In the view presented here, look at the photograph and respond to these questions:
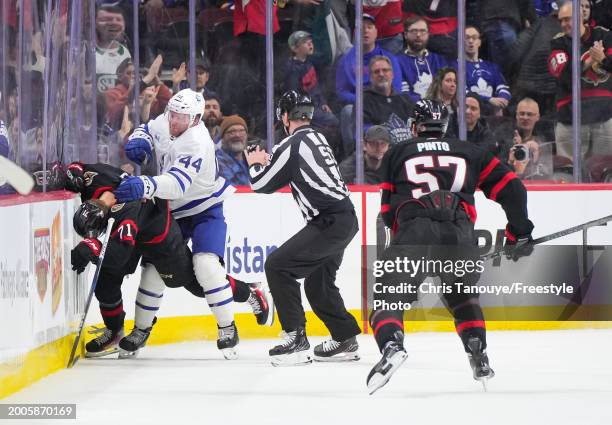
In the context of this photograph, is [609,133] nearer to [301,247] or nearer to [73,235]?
[301,247]

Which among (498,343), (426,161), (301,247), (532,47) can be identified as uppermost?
(532,47)

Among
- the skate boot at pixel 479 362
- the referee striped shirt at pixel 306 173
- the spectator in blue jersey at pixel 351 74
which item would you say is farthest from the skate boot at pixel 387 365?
the spectator in blue jersey at pixel 351 74

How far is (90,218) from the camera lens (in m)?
5.40

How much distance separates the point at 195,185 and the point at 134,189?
54cm

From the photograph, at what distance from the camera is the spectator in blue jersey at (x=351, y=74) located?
7.29 m

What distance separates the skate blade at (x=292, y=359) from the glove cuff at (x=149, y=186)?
86 cm

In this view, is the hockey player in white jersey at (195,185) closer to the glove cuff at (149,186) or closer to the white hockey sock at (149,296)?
the glove cuff at (149,186)

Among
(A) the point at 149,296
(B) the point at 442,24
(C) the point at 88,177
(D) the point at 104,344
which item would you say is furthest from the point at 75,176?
(B) the point at 442,24

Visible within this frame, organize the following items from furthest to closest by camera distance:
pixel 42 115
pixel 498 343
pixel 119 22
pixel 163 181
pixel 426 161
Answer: pixel 119 22
pixel 498 343
pixel 163 181
pixel 42 115
pixel 426 161

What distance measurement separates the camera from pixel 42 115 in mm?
5008

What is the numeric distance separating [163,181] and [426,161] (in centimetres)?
136

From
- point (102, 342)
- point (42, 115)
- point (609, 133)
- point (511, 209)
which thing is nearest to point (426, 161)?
point (511, 209)

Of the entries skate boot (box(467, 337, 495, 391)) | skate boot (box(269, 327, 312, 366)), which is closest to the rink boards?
skate boot (box(269, 327, 312, 366))

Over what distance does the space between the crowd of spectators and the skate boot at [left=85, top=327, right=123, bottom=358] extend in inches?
68.7
